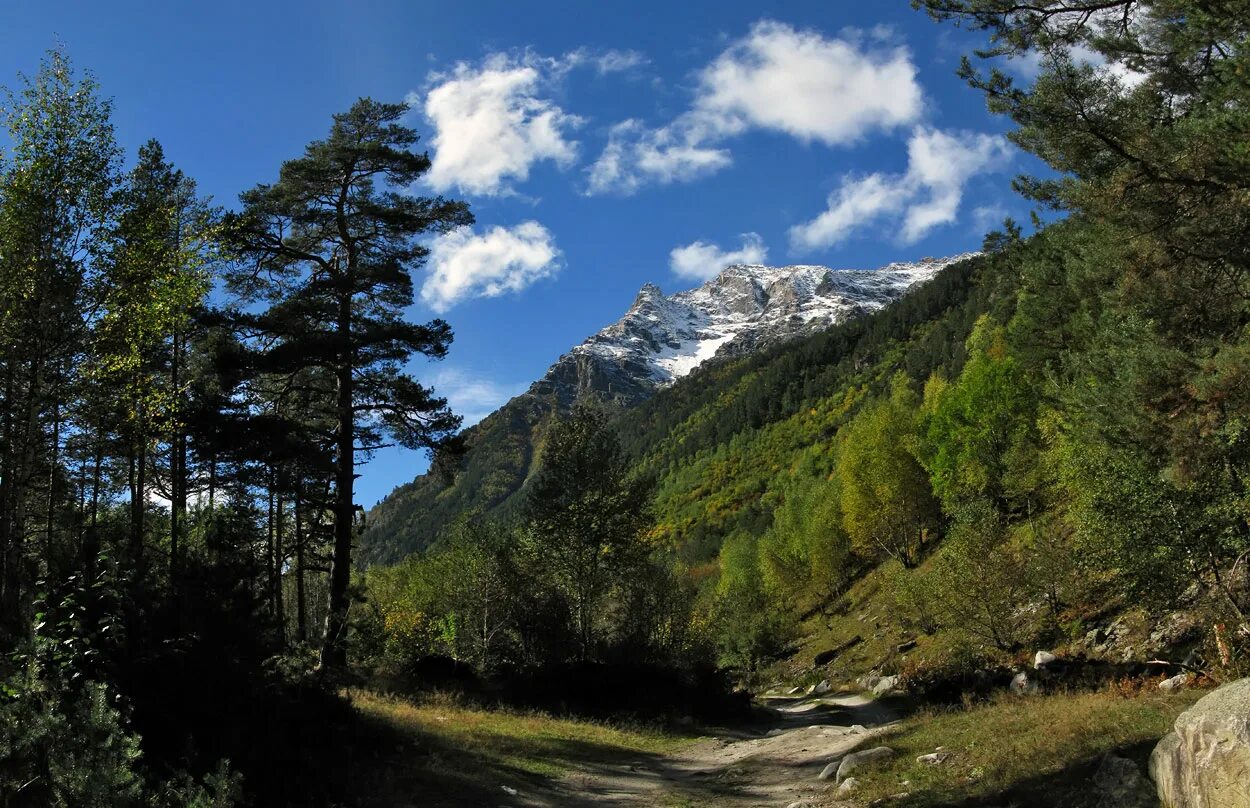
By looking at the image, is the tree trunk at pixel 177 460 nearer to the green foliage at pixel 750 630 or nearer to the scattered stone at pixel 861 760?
the scattered stone at pixel 861 760

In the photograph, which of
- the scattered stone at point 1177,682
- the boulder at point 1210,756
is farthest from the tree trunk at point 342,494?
the scattered stone at point 1177,682

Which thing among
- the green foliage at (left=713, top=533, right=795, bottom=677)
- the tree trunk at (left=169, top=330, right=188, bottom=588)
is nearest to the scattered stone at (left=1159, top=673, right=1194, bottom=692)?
the tree trunk at (left=169, top=330, right=188, bottom=588)

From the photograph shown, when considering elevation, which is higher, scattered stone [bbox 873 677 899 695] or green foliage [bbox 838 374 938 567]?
green foliage [bbox 838 374 938 567]

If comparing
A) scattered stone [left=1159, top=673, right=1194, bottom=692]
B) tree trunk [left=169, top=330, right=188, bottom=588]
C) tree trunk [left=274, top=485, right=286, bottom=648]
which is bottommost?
scattered stone [left=1159, top=673, right=1194, bottom=692]

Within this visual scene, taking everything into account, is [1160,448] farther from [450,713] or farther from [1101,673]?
[450,713]

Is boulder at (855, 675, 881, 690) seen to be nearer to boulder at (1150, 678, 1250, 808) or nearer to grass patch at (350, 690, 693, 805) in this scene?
grass patch at (350, 690, 693, 805)

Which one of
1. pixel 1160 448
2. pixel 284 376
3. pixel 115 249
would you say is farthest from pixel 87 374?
pixel 1160 448

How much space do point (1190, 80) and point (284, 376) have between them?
20.5m

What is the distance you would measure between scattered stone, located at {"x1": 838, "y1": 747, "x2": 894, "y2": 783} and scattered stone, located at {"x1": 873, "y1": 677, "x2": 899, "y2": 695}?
19.4 metres

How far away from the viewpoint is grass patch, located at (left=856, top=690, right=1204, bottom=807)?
8695mm

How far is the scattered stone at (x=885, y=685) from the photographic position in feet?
97.7

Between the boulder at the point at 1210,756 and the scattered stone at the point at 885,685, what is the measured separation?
24.4 meters

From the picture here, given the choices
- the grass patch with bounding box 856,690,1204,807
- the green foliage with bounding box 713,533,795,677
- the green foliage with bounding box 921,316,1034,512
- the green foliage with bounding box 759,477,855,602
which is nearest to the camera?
the grass patch with bounding box 856,690,1204,807

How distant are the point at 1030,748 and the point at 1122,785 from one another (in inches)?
106
